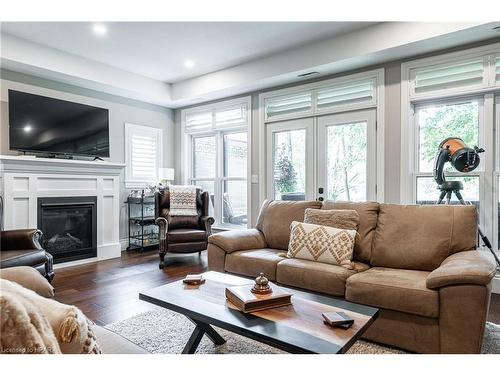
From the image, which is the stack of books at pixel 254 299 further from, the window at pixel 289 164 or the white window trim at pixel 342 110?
the window at pixel 289 164

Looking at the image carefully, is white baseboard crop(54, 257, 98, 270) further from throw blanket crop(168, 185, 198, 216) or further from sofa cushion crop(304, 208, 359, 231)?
sofa cushion crop(304, 208, 359, 231)

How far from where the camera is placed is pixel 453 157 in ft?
9.37

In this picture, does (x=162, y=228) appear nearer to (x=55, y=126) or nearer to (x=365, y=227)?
(x=55, y=126)

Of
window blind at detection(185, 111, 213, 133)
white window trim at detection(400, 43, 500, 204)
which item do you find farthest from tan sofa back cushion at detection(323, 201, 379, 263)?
window blind at detection(185, 111, 213, 133)

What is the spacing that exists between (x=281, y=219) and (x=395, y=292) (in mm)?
1395

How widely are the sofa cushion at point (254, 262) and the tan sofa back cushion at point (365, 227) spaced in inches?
25.2

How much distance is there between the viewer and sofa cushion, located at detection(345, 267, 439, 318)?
1854 mm

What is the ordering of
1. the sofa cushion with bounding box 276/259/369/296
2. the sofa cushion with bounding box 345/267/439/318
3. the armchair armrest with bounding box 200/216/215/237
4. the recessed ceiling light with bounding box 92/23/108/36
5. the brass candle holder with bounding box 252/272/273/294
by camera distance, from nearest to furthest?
the brass candle holder with bounding box 252/272/273/294 → the sofa cushion with bounding box 345/267/439/318 → the sofa cushion with bounding box 276/259/369/296 → the recessed ceiling light with bounding box 92/23/108/36 → the armchair armrest with bounding box 200/216/215/237

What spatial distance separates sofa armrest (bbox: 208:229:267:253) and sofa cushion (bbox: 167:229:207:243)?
1.18 m

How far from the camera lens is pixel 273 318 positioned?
1.50 metres

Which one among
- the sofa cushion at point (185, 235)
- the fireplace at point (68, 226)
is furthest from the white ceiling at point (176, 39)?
the sofa cushion at point (185, 235)

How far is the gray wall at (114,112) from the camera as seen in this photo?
150 inches
